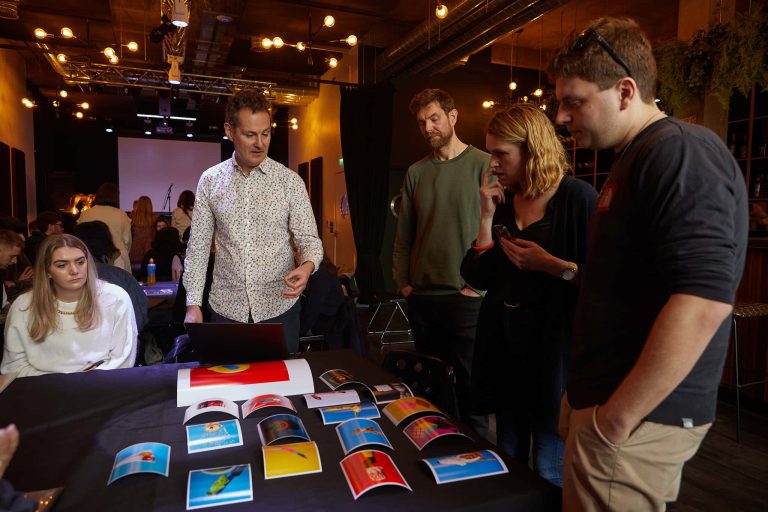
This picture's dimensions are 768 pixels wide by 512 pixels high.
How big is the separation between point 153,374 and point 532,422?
1153mm

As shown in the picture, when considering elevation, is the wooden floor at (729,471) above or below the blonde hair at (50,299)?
below

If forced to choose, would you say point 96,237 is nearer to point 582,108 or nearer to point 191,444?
point 191,444

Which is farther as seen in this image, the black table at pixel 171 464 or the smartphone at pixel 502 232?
the smartphone at pixel 502 232

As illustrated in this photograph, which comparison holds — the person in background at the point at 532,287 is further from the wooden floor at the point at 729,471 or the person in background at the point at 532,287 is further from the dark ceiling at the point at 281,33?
the dark ceiling at the point at 281,33

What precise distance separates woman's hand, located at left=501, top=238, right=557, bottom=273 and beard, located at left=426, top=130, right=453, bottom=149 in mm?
797

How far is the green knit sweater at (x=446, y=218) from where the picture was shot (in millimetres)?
2180

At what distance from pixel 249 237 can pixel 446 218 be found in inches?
32.0

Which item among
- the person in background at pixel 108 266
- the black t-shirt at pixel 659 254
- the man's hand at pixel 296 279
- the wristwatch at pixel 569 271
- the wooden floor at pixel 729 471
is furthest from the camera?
the person in background at pixel 108 266

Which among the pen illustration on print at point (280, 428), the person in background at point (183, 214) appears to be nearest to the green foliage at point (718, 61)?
the pen illustration on print at point (280, 428)

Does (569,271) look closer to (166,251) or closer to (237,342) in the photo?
(237,342)

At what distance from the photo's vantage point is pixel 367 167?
746 cm

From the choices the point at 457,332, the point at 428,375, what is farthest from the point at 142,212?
the point at 428,375

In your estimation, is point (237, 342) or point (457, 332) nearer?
point (237, 342)

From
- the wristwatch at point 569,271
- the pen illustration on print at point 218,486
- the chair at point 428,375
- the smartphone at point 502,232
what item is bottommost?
the chair at point 428,375
